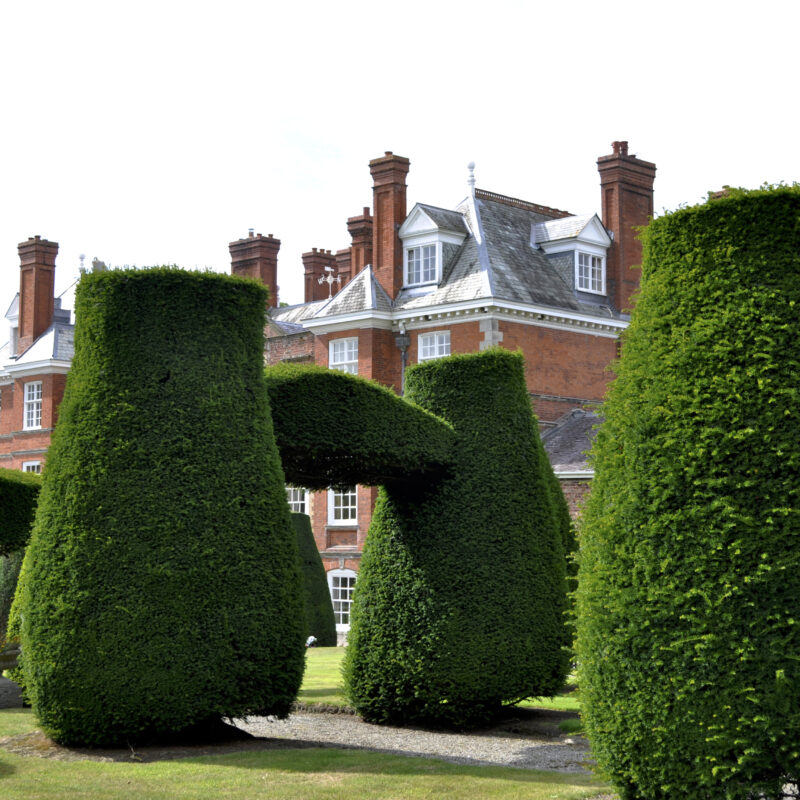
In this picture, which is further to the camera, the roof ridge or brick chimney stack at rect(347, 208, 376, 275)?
brick chimney stack at rect(347, 208, 376, 275)

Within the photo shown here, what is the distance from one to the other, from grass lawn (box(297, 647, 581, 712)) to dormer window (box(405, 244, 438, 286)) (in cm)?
1125

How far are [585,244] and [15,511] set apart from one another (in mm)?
20143

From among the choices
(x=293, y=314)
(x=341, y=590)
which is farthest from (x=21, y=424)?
(x=341, y=590)

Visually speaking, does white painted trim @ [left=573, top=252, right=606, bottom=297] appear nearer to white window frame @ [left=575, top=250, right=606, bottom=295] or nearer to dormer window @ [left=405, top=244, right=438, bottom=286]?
white window frame @ [left=575, top=250, right=606, bottom=295]

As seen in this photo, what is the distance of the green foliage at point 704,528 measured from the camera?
626cm

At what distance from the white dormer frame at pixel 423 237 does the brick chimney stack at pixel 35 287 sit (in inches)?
653

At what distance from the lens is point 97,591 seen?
1009cm

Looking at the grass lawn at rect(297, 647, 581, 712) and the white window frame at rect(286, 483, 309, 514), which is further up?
the white window frame at rect(286, 483, 309, 514)

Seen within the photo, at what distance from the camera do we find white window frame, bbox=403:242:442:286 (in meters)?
29.9

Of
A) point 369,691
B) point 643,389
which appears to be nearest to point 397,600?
point 369,691

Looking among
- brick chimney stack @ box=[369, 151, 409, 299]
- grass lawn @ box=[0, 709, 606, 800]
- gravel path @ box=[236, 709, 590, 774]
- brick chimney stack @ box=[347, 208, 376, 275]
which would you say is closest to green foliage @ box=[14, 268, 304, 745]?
grass lawn @ box=[0, 709, 606, 800]

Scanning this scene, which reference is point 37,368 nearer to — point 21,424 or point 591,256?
point 21,424

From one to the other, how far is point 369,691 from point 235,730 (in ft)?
5.96

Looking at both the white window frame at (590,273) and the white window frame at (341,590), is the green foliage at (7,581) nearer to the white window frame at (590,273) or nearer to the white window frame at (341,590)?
the white window frame at (341,590)
